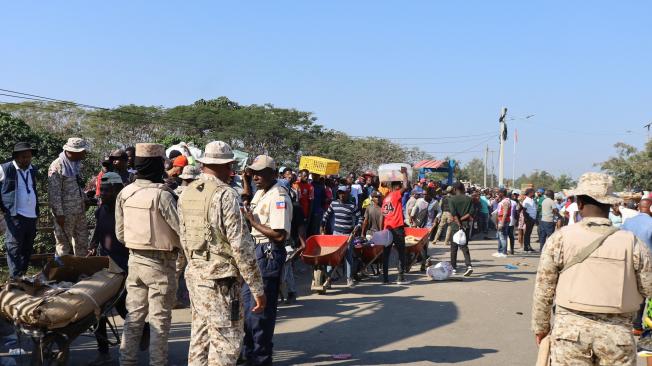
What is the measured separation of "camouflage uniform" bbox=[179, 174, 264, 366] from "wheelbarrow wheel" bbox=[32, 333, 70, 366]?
123 cm

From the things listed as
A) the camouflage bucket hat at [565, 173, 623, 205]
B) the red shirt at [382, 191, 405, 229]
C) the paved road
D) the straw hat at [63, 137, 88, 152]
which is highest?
the straw hat at [63, 137, 88, 152]

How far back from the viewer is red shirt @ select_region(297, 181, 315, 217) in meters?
14.0

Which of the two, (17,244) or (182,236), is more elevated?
(182,236)

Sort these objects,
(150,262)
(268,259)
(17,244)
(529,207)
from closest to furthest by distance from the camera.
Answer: (150,262)
(268,259)
(17,244)
(529,207)

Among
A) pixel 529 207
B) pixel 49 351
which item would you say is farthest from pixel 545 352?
pixel 529 207

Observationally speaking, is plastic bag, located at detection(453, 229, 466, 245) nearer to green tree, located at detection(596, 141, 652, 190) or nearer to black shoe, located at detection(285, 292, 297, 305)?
black shoe, located at detection(285, 292, 297, 305)

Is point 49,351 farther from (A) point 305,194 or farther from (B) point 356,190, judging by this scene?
(B) point 356,190

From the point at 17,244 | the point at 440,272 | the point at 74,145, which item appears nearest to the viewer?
the point at 17,244

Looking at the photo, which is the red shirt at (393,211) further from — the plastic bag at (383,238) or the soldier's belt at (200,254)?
the soldier's belt at (200,254)

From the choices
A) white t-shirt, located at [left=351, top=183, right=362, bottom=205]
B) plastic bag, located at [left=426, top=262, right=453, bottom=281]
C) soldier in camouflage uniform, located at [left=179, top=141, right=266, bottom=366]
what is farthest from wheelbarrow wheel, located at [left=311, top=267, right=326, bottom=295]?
white t-shirt, located at [left=351, top=183, right=362, bottom=205]

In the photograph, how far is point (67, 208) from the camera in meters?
8.77

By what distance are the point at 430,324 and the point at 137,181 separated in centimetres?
446

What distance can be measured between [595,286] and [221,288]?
2.67 meters

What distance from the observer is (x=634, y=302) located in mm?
3965
